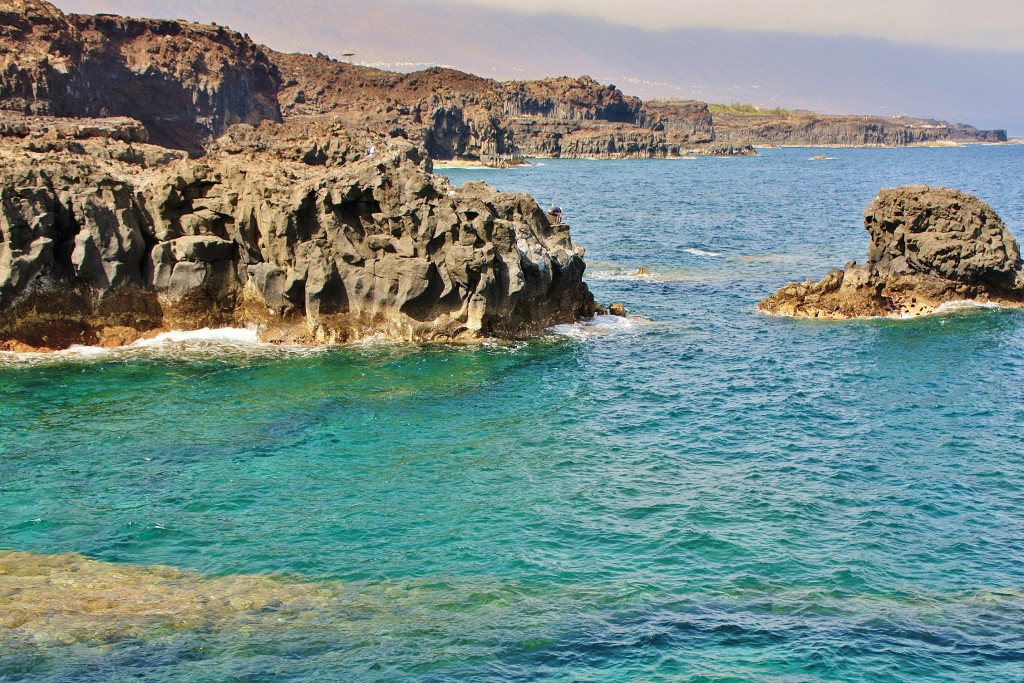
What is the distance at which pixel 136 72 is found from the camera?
151m

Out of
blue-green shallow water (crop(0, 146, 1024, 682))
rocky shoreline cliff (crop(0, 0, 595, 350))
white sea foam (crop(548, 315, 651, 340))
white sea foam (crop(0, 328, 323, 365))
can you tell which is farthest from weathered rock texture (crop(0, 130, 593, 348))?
blue-green shallow water (crop(0, 146, 1024, 682))

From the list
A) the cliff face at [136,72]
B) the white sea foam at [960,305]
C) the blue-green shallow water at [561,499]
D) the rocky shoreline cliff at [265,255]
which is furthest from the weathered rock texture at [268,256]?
the cliff face at [136,72]

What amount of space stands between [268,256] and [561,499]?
21.8 metres

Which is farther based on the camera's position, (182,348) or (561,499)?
(182,348)

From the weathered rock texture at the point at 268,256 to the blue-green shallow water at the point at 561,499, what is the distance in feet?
7.66

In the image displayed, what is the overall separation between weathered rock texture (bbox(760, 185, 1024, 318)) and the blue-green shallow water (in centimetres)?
320

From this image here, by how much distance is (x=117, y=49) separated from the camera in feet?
500

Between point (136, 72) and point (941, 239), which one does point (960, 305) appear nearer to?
point (941, 239)

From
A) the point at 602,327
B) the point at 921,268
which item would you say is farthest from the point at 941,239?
the point at 602,327

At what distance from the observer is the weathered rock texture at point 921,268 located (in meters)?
50.2

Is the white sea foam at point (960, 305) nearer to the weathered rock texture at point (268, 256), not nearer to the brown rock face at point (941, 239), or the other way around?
the brown rock face at point (941, 239)

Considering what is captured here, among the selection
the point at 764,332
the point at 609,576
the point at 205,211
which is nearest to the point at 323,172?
the point at 205,211

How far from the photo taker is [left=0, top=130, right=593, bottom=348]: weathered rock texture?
41.3 metres

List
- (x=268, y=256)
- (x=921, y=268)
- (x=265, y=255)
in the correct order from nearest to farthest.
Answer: (x=268, y=256) → (x=265, y=255) → (x=921, y=268)
